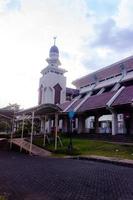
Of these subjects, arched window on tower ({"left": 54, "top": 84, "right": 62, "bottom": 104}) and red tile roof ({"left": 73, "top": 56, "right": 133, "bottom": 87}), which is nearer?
red tile roof ({"left": 73, "top": 56, "right": 133, "bottom": 87})

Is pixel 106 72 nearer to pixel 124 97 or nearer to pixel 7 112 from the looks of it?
pixel 124 97

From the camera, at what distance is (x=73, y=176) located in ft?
30.2

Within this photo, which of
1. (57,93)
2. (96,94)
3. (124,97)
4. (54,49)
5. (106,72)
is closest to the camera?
(124,97)

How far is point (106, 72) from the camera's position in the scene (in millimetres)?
35438

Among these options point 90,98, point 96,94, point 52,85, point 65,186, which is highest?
point 52,85

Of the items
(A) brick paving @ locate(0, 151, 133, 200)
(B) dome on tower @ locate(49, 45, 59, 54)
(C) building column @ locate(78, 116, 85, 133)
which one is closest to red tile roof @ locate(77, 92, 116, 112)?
(C) building column @ locate(78, 116, 85, 133)

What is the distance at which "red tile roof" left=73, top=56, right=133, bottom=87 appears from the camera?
31.8 m

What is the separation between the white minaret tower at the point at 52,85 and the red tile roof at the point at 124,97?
761 inches

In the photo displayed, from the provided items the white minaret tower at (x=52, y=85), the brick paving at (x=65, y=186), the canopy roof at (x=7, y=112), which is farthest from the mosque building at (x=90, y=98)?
the brick paving at (x=65, y=186)

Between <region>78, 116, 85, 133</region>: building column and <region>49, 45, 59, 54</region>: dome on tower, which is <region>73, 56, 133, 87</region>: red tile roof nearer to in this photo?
<region>78, 116, 85, 133</region>: building column

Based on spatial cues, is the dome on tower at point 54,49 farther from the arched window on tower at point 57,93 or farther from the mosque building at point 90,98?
the arched window on tower at point 57,93

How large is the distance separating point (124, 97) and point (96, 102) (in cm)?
453

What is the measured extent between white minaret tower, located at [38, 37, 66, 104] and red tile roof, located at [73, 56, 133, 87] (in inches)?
181

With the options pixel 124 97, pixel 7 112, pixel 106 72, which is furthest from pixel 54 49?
pixel 124 97
